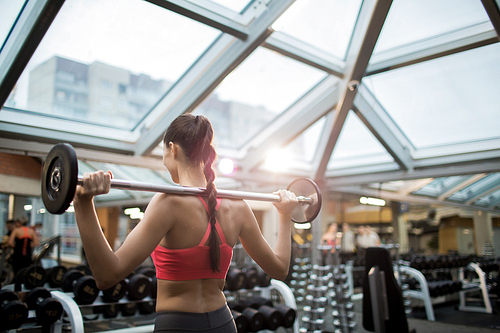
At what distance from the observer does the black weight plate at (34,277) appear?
292cm

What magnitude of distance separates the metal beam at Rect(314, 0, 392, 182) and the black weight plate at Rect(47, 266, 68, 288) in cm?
358

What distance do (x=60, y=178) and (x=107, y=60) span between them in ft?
9.06

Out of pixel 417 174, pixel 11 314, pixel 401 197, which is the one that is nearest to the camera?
pixel 11 314

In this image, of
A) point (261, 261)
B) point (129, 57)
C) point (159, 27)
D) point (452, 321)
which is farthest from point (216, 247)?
point (452, 321)

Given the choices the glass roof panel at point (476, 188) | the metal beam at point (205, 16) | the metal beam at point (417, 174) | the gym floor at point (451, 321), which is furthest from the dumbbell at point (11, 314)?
the glass roof panel at point (476, 188)

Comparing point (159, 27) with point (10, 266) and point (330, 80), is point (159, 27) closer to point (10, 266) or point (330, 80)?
point (330, 80)

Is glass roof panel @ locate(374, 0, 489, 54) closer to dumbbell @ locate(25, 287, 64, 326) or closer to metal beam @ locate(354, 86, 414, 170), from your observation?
metal beam @ locate(354, 86, 414, 170)

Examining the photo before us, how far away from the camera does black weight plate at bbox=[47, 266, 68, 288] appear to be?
3.11m

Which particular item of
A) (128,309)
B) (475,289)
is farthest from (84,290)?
(475,289)

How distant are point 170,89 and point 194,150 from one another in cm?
304

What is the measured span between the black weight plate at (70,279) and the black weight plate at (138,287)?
47cm

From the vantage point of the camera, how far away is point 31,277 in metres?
2.94

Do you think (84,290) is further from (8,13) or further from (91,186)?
(91,186)

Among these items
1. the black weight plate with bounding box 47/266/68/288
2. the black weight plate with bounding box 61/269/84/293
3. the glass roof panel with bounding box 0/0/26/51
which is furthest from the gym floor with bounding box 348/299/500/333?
the glass roof panel with bounding box 0/0/26/51
